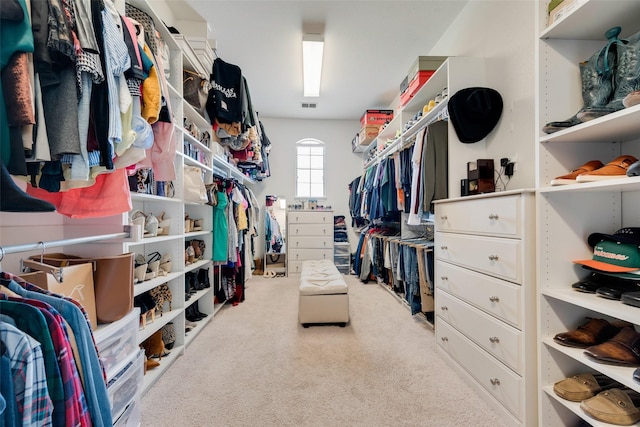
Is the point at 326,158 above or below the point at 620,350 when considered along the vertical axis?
above

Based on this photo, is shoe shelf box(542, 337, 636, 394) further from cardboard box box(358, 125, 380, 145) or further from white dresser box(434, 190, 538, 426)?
cardboard box box(358, 125, 380, 145)

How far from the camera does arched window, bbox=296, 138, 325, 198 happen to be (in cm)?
532

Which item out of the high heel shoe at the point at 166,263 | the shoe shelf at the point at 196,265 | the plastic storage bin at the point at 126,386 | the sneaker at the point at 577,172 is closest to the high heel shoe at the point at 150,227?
the high heel shoe at the point at 166,263

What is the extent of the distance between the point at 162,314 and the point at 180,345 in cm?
30

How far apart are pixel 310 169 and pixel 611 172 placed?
4578mm

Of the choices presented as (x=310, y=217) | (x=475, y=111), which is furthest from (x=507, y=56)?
(x=310, y=217)

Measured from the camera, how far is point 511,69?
1.95 m

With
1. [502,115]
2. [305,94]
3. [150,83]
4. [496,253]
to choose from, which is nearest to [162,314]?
[150,83]

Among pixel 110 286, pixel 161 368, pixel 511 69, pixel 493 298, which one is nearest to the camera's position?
pixel 110 286

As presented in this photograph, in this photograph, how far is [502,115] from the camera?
6.72ft

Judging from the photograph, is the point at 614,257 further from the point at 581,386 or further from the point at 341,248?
the point at 341,248

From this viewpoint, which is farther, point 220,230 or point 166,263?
point 220,230

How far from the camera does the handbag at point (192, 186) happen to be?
213cm

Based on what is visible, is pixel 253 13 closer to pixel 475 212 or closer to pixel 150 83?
pixel 150 83
